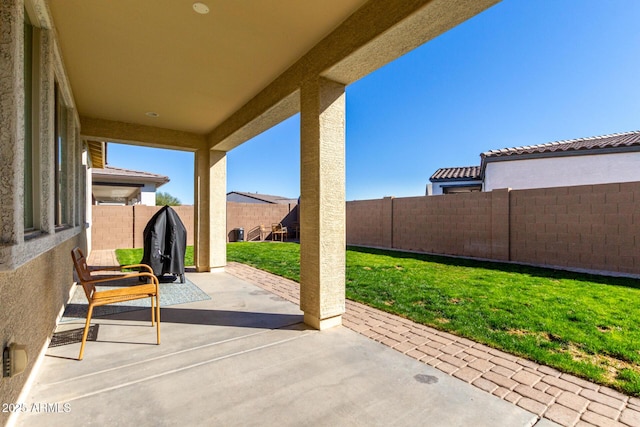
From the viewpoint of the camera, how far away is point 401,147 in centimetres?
1769

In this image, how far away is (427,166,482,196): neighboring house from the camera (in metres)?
15.0

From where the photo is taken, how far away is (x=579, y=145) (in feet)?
34.4

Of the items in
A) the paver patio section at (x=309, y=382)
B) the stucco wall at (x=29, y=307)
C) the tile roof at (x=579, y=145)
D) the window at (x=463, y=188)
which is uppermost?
the tile roof at (x=579, y=145)

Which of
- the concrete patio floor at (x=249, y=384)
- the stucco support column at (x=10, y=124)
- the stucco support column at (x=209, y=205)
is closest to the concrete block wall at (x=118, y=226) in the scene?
the stucco support column at (x=209, y=205)

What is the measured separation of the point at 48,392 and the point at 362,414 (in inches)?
88.5

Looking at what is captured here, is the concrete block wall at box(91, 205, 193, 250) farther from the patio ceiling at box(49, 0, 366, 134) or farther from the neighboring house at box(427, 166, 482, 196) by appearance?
the neighboring house at box(427, 166, 482, 196)

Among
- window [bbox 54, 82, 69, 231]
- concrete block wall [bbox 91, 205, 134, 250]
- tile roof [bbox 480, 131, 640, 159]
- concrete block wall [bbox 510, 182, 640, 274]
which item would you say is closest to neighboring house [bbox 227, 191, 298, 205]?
concrete block wall [bbox 91, 205, 134, 250]

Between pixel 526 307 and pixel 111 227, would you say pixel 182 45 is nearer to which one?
pixel 526 307

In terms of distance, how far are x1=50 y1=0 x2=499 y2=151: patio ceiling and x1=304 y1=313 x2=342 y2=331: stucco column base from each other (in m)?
2.73

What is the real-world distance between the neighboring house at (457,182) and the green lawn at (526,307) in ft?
27.3

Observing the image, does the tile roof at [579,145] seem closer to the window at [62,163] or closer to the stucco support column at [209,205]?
the stucco support column at [209,205]

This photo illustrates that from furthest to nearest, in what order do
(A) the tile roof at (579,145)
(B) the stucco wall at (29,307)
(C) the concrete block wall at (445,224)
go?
(A) the tile roof at (579,145), (C) the concrete block wall at (445,224), (B) the stucco wall at (29,307)

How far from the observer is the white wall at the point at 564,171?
9.42 m

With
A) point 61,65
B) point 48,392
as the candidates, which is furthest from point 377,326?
point 61,65
